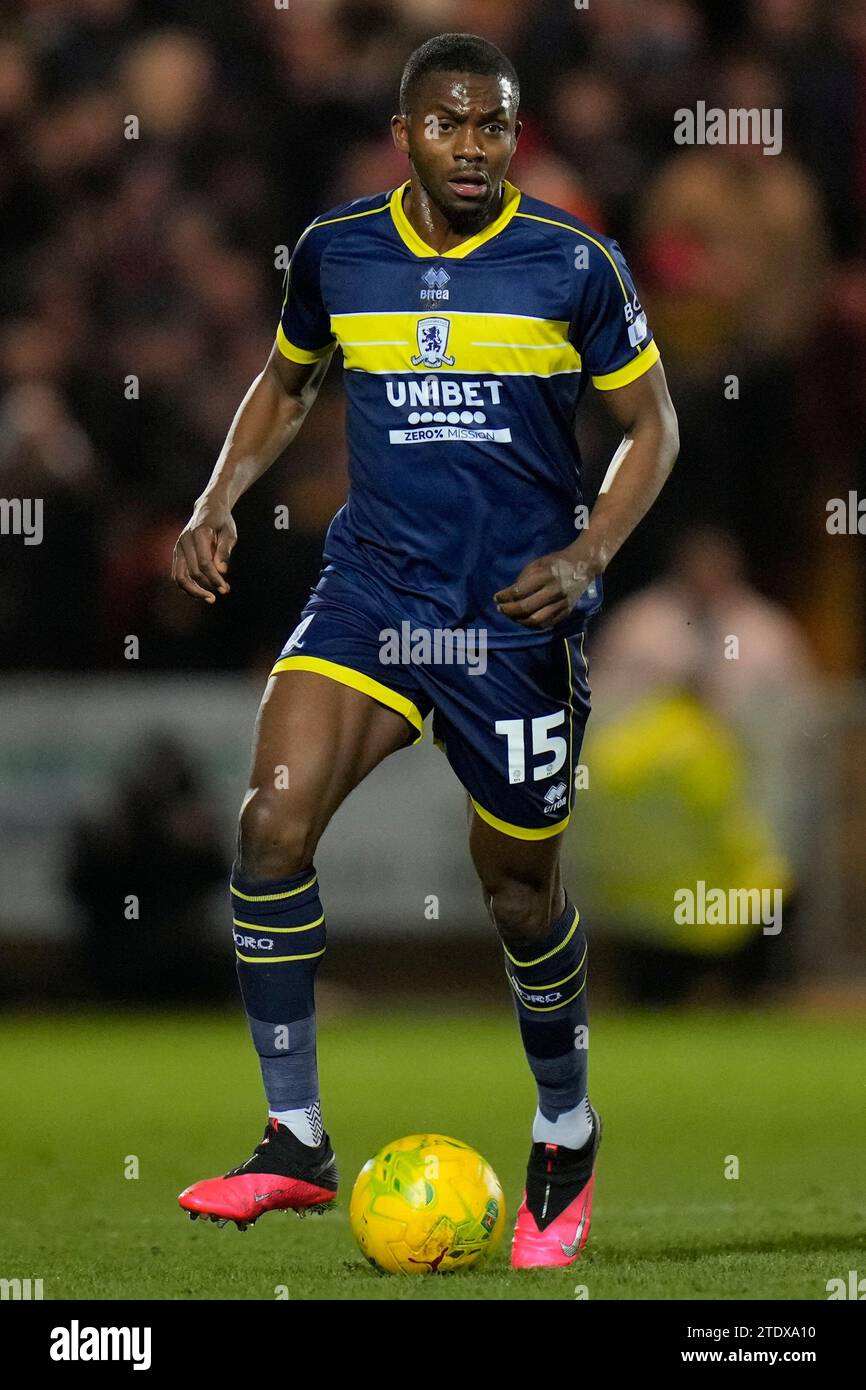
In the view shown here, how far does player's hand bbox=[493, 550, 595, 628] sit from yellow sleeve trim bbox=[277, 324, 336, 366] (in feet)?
3.15

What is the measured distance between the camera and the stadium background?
9641mm

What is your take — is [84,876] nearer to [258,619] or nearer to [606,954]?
[258,619]

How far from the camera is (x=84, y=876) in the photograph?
9555 mm

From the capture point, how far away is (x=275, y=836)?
186 inches

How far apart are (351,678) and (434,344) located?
2.48ft

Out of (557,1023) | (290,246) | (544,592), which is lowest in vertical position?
(557,1023)

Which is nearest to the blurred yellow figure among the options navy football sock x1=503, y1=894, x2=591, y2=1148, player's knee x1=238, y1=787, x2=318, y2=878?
navy football sock x1=503, y1=894, x2=591, y2=1148

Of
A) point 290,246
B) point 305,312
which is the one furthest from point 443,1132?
point 290,246

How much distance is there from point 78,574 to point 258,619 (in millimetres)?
840

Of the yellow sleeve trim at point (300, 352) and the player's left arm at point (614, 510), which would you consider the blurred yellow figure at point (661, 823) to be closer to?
the yellow sleeve trim at point (300, 352)

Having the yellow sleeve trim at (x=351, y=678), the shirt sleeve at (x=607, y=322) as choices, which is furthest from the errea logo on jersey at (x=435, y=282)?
the yellow sleeve trim at (x=351, y=678)

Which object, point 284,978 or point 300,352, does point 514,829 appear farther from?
point 300,352

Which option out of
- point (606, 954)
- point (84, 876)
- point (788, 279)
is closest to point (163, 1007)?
point (84, 876)

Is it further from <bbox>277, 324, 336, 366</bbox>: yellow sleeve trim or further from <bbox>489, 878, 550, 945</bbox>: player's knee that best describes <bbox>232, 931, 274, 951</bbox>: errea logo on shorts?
<bbox>277, 324, 336, 366</bbox>: yellow sleeve trim
